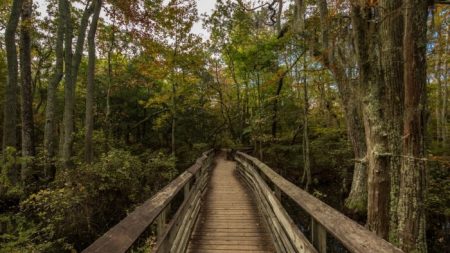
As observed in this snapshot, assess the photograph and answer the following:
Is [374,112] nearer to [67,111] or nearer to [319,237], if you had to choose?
[319,237]

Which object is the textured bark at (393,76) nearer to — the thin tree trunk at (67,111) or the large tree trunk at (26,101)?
the thin tree trunk at (67,111)

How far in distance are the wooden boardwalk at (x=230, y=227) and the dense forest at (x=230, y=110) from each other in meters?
2.28

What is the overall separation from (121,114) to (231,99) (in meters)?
9.59

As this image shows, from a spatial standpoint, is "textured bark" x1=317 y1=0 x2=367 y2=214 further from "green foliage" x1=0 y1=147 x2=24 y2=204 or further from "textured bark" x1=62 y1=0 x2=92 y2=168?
"green foliage" x1=0 y1=147 x2=24 y2=204

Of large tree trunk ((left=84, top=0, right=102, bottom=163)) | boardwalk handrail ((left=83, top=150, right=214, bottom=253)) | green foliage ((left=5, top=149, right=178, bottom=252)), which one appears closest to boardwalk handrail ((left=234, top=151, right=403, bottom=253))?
boardwalk handrail ((left=83, top=150, right=214, bottom=253))

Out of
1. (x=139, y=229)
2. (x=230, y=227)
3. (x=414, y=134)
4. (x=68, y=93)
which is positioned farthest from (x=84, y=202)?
(x=414, y=134)

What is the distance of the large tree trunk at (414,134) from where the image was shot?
372 cm

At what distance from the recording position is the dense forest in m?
4.39

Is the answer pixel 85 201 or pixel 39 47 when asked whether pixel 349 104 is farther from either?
pixel 39 47

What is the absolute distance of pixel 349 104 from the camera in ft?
27.2

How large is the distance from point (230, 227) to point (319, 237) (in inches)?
114

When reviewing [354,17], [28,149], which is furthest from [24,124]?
[354,17]

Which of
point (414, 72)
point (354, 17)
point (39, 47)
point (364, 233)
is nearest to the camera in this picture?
point (364, 233)

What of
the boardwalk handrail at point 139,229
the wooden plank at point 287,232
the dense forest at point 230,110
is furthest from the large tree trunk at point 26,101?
the wooden plank at point 287,232
